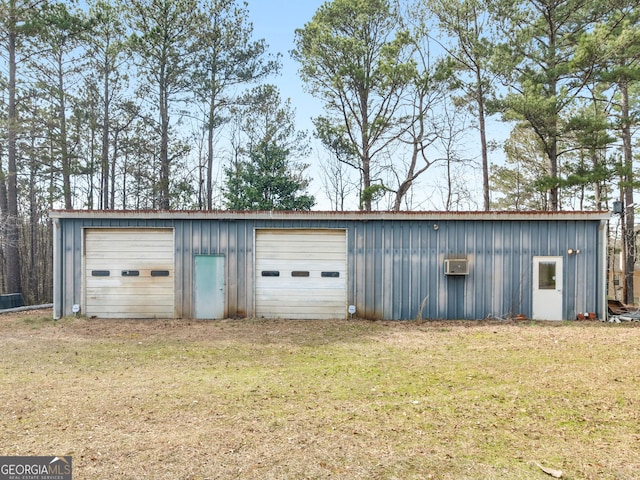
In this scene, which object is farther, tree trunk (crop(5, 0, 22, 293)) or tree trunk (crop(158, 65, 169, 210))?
tree trunk (crop(158, 65, 169, 210))

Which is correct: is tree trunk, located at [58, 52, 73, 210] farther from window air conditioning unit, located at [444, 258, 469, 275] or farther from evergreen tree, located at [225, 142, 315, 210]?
window air conditioning unit, located at [444, 258, 469, 275]

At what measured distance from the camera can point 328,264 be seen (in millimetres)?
9438

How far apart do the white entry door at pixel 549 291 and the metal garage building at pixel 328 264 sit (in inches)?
0.9

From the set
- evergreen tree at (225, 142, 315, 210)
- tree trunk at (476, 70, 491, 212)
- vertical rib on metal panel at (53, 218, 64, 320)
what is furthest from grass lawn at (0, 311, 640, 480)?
evergreen tree at (225, 142, 315, 210)

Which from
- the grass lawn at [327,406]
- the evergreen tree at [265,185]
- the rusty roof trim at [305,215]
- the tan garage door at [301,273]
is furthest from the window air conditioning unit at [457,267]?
the evergreen tree at [265,185]

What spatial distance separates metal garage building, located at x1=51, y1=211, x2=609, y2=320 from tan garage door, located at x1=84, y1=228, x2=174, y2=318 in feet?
0.08

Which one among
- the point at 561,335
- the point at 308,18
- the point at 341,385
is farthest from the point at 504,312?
the point at 308,18

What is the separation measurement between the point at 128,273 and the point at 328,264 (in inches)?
186

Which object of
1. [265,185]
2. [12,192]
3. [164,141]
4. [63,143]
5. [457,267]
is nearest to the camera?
[457,267]

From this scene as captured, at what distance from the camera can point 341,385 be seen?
4.48m

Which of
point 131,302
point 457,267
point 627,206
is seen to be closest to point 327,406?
point 457,267

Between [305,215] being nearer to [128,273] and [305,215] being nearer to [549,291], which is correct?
[128,273]

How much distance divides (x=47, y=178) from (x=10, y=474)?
1553cm

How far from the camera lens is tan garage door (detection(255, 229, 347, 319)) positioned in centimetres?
939
